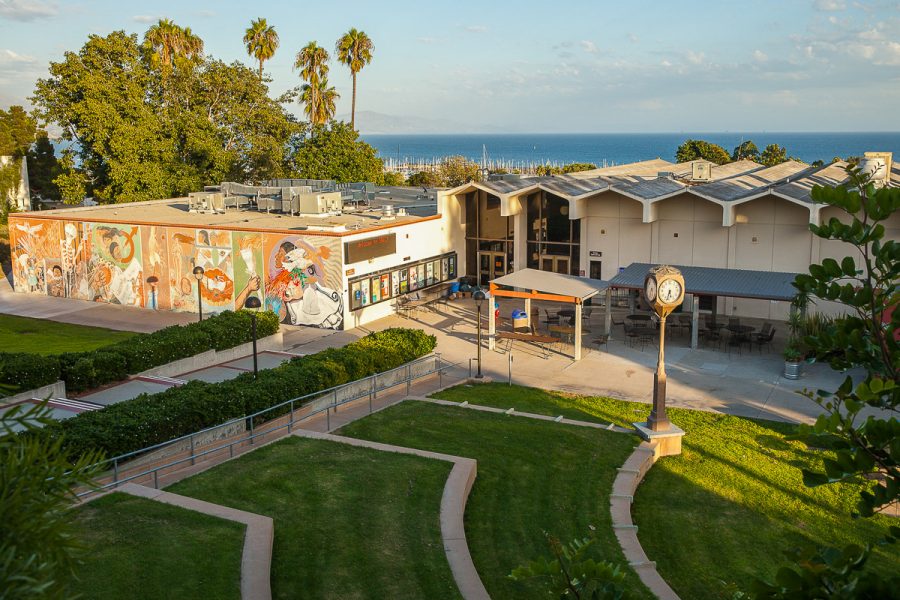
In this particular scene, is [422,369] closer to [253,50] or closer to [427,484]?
[427,484]

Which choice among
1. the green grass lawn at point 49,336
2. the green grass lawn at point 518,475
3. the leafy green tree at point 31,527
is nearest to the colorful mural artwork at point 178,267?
the green grass lawn at point 49,336

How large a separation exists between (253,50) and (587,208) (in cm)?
3900

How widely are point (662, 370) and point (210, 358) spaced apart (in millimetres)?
14222

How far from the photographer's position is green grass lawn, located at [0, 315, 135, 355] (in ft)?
89.1

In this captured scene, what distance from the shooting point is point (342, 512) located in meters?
12.6

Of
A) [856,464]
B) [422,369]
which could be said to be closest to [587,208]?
[422,369]

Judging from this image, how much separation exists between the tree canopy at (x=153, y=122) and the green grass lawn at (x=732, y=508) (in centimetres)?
3531

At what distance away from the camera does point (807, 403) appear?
72.1 feet

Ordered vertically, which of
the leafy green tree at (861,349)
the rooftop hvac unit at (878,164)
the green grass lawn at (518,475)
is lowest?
the green grass lawn at (518,475)

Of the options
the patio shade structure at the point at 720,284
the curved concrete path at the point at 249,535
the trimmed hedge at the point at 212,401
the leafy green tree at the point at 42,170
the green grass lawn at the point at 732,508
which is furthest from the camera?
the leafy green tree at the point at 42,170

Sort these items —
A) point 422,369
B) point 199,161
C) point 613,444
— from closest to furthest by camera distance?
point 613,444 < point 422,369 < point 199,161

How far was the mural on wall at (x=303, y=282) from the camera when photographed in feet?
100

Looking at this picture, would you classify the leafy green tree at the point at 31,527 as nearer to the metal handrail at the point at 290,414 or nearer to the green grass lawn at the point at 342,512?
the green grass lawn at the point at 342,512

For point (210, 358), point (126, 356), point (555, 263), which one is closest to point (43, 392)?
point (126, 356)
